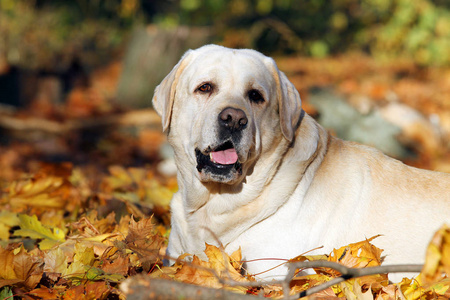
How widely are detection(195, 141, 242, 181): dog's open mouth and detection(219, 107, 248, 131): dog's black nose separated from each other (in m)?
0.12

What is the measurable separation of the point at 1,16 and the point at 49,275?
1060cm

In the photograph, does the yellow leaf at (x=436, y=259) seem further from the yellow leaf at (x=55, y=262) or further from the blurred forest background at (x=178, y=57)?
the blurred forest background at (x=178, y=57)

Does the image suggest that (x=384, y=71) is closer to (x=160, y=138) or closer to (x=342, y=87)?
(x=342, y=87)

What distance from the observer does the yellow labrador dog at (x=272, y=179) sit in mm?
3084

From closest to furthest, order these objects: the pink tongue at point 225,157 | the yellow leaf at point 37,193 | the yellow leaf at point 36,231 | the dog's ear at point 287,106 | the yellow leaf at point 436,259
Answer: the yellow leaf at point 436,259 < the pink tongue at point 225,157 < the dog's ear at point 287,106 < the yellow leaf at point 36,231 < the yellow leaf at point 37,193

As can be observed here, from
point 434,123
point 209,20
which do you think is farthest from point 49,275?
point 209,20

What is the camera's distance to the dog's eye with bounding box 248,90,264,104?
10.8 ft

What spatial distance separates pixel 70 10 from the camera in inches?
535

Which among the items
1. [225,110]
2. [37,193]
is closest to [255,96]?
[225,110]

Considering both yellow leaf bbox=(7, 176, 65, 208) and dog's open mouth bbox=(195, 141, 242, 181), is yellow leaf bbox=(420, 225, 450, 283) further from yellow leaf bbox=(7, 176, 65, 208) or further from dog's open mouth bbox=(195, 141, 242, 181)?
yellow leaf bbox=(7, 176, 65, 208)

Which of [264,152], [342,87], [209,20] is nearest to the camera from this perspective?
[264,152]

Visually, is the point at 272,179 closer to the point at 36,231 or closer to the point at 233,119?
the point at 233,119

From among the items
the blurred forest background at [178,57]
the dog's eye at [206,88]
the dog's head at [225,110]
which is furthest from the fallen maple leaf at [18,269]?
the blurred forest background at [178,57]

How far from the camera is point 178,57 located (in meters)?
10.1
